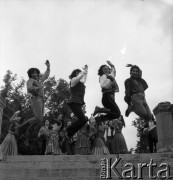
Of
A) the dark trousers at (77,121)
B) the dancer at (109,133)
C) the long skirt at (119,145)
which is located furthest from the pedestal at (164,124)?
the dark trousers at (77,121)

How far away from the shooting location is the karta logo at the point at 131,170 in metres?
7.25

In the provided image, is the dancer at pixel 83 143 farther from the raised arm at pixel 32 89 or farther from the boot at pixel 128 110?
the raised arm at pixel 32 89

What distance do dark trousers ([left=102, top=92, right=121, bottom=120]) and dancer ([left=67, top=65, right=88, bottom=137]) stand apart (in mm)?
758

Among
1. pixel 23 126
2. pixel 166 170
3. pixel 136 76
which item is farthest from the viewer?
pixel 136 76

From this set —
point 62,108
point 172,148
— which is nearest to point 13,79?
point 62,108

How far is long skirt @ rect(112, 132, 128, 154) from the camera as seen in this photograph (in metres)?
8.64

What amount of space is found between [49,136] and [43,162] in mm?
1882

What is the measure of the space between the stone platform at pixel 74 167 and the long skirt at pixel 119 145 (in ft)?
3.00

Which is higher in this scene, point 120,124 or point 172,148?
point 120,124

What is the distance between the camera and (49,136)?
9.55 metres

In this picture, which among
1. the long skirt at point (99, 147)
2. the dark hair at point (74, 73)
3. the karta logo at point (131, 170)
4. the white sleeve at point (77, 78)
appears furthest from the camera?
the dark hair at point (74, 73)

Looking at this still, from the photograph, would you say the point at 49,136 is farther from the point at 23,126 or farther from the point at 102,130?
the point at 102,130

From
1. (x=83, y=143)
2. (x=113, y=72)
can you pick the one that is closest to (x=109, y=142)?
(x=83, y=143)

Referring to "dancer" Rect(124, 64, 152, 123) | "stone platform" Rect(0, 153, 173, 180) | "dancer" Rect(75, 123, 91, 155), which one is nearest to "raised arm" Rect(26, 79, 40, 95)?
"dancer" Rect(75, 123, 91, 155)
